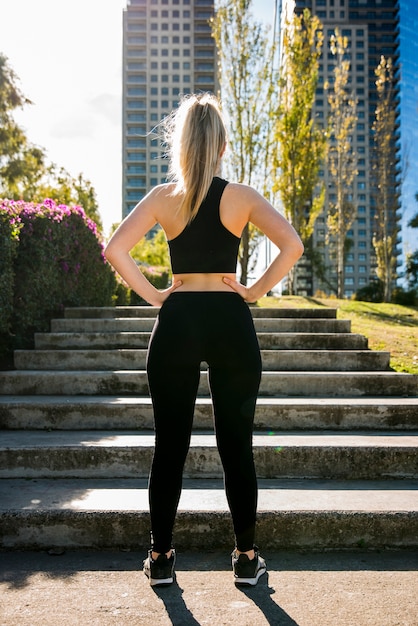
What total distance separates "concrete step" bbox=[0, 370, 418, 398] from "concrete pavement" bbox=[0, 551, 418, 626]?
7.79 feet

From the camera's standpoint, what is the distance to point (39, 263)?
6902 millimetres

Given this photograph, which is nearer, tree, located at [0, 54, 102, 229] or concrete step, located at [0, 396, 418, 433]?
concrete step, located at [0, 396, 418, 433]

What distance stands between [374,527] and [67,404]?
2656mm

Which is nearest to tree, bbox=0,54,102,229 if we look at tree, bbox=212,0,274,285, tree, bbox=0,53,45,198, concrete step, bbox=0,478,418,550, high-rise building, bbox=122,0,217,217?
tree, bbox=0,53,45,198

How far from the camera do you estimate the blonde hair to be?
2590 mm

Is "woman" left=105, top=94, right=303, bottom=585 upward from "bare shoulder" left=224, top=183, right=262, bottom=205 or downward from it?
downward

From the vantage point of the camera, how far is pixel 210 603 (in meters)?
2.57

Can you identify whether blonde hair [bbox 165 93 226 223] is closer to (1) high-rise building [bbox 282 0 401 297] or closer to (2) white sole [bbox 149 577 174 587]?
(2) white sole [bbox 149 577 174 587]

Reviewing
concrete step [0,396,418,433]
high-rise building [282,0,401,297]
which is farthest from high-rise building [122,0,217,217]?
concrete step [0,396,418,433]

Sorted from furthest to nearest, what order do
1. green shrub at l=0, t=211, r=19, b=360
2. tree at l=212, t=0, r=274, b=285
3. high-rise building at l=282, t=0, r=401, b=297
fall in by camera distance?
high-rise building at l=282, t=0, r=401, b=297 < tree at l=212, t=0, r=274, b=285 < green shrub at l=0, t=211, r=19, b=360

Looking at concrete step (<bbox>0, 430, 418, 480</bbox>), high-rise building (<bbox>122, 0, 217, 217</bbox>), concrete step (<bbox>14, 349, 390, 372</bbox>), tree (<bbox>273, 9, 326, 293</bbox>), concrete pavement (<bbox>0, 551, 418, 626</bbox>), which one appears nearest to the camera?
concrete pavement (<bbox>0, 551, 418, 626</bbox>)

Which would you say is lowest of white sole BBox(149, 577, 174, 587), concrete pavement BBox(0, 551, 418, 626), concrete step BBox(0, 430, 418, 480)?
concrete pavement BBox(0, 551, 418, 626)

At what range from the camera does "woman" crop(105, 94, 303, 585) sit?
256 cm

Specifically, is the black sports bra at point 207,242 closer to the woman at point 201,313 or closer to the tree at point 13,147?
the woman at point 201,313
